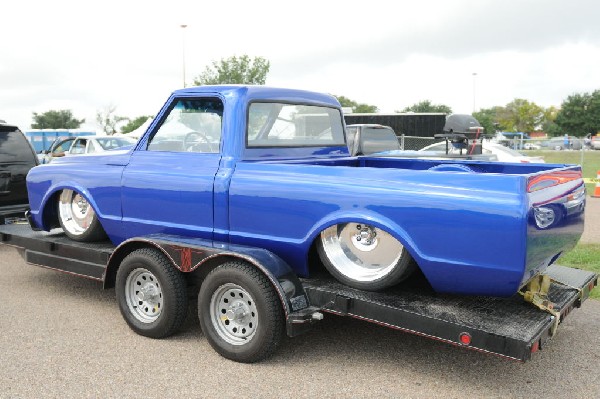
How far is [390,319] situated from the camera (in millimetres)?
3596

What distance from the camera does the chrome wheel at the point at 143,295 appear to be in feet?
15.1

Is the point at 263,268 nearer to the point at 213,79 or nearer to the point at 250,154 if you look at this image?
the point at 250,154

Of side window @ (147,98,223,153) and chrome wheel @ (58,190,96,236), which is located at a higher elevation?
side window @ (147,98,223,153)

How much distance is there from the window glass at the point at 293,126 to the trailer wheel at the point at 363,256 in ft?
3.64

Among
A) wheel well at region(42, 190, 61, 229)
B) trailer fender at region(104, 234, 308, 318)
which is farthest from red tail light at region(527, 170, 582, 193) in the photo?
wheel well at region(42, 190, 61, 229)

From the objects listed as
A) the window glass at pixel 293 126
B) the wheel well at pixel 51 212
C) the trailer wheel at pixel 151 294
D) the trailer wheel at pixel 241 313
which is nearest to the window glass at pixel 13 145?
the wheel well at pixel 51 212

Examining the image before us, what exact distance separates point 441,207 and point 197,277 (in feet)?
6.51

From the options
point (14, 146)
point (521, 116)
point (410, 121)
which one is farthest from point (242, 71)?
point (521, 116)

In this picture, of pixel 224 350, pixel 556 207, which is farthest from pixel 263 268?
pixel 556 207

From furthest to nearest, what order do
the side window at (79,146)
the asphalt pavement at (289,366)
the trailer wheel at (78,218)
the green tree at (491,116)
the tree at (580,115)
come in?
1. the green tree at (491,116)
2. the tree at (580,115)
3. the side window at (79,146)
4. the trailer wheel at (78,218)
5. the asphalt pavement at (289,366)

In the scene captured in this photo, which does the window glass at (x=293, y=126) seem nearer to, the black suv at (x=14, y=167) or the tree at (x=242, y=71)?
the black suv at (x=14, y=167)

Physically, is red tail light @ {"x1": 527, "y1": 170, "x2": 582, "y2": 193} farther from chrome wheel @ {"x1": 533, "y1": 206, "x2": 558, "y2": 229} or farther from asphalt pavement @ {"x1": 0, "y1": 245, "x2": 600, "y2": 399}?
asphalt pavement @ {"x1": 0, "y1": 245, "x2": 600, "y2": 399}

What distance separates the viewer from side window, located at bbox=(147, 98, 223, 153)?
470 centimetres

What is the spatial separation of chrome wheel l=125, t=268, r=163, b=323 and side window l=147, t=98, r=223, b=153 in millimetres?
1075
